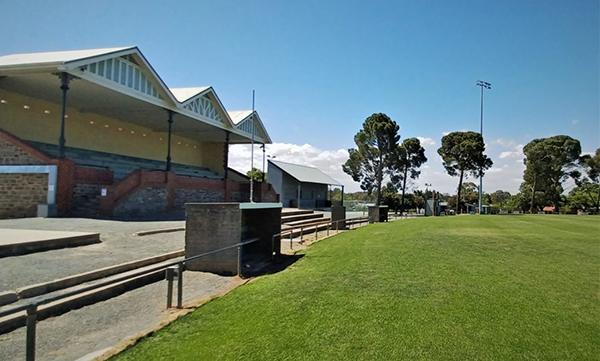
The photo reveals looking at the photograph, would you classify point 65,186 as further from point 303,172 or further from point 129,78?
point 303,172

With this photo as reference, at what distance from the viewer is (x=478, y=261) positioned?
7.00m

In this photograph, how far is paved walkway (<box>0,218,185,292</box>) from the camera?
6.34 meters

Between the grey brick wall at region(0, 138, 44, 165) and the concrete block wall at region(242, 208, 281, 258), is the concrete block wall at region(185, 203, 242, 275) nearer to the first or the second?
the concrete block wall at region(242, 208, 281, 258)

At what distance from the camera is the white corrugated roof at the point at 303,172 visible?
124ft

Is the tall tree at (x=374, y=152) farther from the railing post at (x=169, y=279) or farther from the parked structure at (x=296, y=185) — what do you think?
the railing post at (x=169, y=279)

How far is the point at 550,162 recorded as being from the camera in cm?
5128

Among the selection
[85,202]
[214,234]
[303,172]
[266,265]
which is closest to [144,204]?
[85,202]

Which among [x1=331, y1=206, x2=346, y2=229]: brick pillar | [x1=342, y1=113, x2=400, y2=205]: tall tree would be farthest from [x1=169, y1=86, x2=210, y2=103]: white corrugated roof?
[x1=342, y1=113, x2=400, y2=205]: tall tree

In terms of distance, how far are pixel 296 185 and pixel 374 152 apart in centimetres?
1347

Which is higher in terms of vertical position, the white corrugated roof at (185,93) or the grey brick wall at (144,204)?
the white corrugated roof at (185,93)

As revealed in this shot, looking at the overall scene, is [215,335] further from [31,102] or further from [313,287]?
[31,102]

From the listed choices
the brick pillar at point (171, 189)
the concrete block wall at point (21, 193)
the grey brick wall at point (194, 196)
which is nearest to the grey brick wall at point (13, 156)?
the concrete block wall at point (21, 193)

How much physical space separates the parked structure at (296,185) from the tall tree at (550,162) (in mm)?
30296

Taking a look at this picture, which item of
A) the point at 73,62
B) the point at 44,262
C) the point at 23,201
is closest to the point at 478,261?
the point at 44,262
